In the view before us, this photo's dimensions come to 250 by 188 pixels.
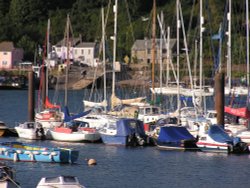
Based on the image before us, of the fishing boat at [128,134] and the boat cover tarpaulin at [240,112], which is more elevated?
the boat cover tarpaulin at [240,112]

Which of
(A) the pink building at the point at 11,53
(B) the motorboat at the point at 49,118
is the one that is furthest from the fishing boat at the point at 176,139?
(A) the pink building at the point at 11,53

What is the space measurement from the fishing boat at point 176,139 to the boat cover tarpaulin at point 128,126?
2040mm

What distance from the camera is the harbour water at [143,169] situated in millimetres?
54062

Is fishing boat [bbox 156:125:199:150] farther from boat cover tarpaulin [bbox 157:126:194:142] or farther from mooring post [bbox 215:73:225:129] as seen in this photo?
mooring post [bbox 215:73:225:129]

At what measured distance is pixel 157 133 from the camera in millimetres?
68812

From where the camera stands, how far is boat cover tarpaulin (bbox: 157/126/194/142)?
65.9 m

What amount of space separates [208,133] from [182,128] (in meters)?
2.45

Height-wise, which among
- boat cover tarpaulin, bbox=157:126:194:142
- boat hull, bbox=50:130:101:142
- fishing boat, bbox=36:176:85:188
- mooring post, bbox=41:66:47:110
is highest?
mooring post, bbox=41:66:47:110

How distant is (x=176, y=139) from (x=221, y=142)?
3.40 meters

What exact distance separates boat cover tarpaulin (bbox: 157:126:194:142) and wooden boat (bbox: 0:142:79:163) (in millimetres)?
8339

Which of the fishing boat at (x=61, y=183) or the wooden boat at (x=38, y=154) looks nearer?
the fishing boat at (x=61, y=183)

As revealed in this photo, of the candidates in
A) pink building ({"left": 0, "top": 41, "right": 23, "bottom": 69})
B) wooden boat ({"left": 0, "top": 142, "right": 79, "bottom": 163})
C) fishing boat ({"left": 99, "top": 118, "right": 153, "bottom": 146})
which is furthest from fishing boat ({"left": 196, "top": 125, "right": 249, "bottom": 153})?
pink building ({"left": 0, "top": 41, "right": 23, "bottom": 69})

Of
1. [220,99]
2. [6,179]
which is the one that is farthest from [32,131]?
[6,179]

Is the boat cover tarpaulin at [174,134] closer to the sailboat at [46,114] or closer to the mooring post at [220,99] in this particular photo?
the mooring post at [220,99]
